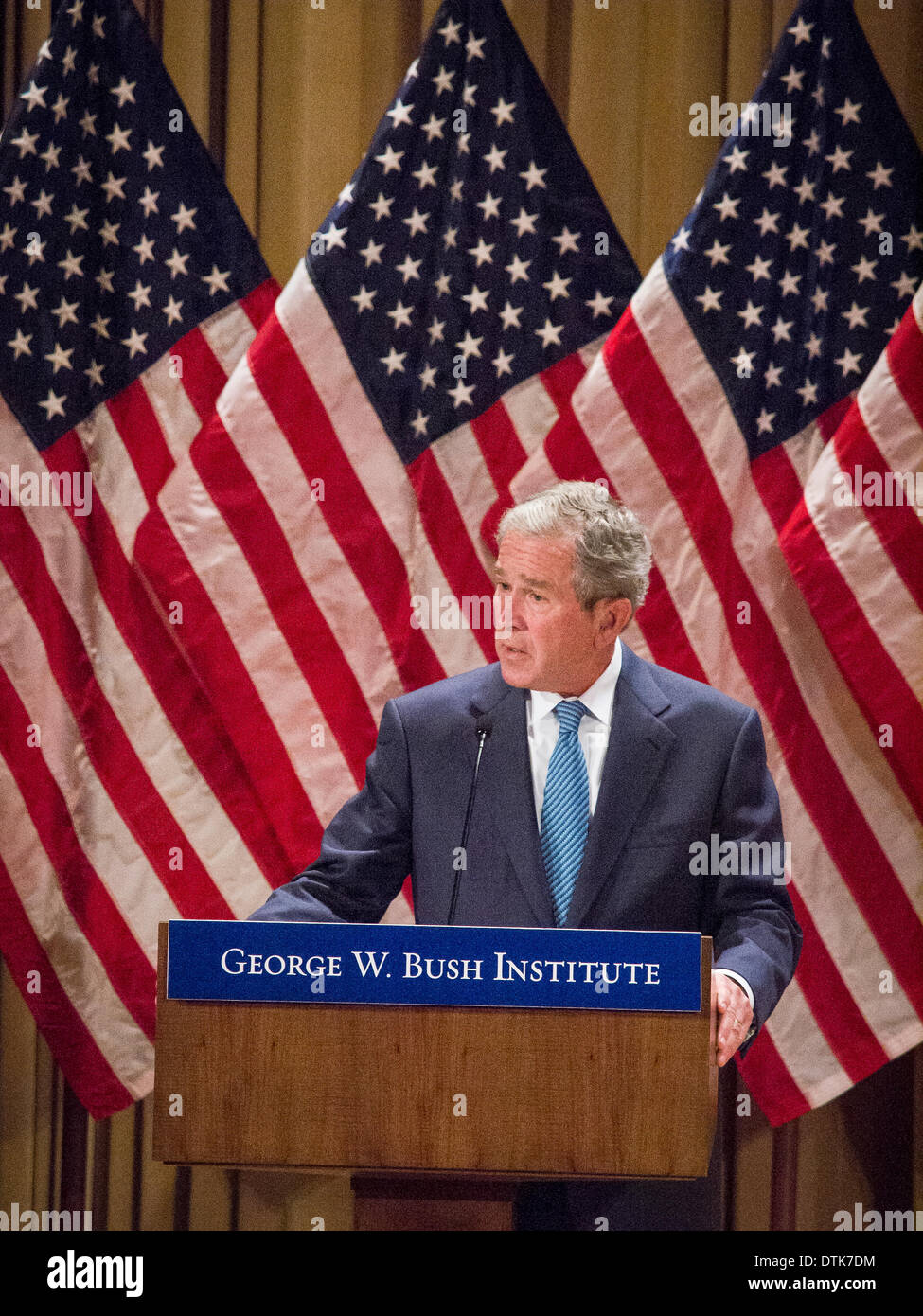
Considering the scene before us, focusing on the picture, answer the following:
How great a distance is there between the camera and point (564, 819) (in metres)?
2.82

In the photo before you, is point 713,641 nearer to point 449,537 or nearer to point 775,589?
point 775,589

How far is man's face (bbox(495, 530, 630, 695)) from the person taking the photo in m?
2.92

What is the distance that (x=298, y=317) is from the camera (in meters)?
4.04

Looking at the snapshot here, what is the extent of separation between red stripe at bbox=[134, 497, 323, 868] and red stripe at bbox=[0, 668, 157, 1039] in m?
0.57

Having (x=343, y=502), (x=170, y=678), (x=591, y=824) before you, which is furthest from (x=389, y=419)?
(x=591, y=824)

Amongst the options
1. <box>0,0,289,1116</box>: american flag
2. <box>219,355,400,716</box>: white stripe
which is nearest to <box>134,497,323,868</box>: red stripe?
<box>0,0,289,1116</box>: american flag

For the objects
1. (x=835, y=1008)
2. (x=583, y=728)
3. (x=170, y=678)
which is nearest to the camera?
(x=583, y=728)

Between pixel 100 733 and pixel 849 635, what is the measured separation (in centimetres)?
218

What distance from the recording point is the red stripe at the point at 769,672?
3947 mm

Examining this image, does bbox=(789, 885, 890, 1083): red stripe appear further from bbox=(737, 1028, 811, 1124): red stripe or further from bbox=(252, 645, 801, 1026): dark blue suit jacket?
bbox=(252, 645, 801, 1026): dark blue suit jacket

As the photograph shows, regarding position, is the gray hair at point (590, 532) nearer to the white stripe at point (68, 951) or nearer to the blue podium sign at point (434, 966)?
the blue podium sign at point (434, 966)

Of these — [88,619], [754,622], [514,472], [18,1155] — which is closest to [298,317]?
[514,472]

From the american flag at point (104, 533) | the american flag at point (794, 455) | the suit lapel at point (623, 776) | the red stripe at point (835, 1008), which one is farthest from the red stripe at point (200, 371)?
the red stripe at point (835, 1008)

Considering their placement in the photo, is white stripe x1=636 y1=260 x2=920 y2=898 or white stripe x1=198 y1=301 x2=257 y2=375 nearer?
white stripe x1=636 y1=260 x2=920 y2=898
